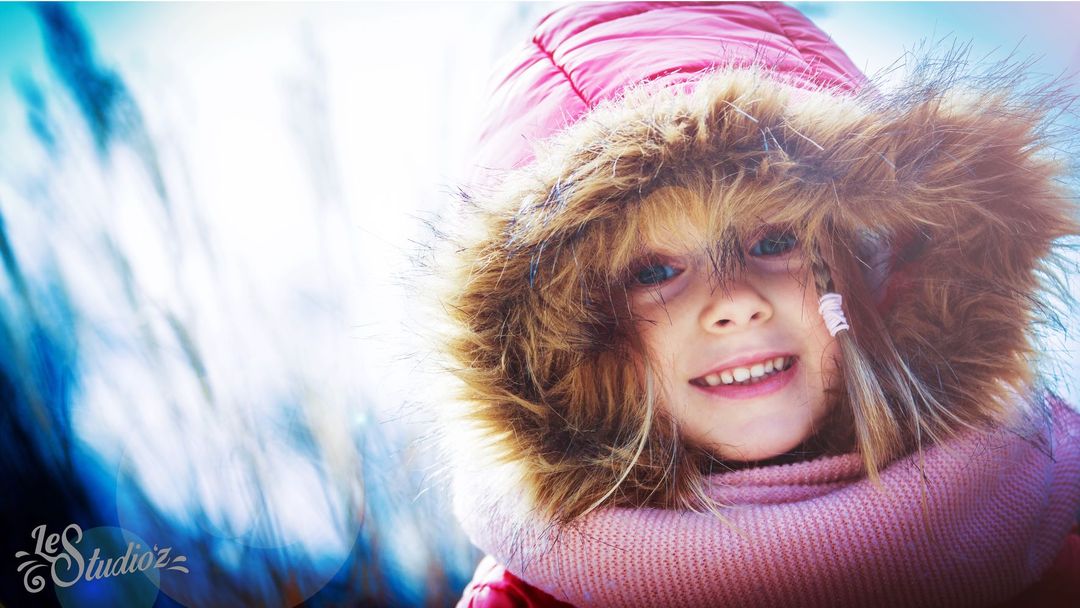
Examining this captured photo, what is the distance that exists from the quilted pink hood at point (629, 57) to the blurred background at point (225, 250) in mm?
74

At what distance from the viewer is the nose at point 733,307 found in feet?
2.10

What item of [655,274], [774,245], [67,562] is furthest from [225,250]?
[774,245]

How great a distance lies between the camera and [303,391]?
890 millimetres

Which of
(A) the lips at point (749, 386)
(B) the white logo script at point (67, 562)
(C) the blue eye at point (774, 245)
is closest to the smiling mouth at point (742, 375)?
(A) the lips at point (749, 386)

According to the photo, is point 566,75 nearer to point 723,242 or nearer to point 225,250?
point 723,242

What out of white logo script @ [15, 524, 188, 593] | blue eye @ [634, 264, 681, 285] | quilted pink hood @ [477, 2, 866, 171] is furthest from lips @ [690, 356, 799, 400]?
white logo script @ [15, 524, 188, 593]

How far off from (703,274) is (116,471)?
69 centimetres

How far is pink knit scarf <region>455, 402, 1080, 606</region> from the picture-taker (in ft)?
2.08

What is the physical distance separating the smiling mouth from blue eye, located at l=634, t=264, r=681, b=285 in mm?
102

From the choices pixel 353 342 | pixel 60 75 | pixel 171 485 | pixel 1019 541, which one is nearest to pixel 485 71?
pixel 353 342

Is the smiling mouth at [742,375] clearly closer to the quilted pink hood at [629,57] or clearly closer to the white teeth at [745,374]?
the white teeth at [745,374]

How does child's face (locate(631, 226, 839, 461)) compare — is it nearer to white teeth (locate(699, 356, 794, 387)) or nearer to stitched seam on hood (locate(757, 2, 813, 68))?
white teeth (locate(699, 356, 794, 387))

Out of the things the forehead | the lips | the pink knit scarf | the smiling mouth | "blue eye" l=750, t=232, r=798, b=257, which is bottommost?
the pink knit scarf

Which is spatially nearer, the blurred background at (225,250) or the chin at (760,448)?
the chin at (760,448)
